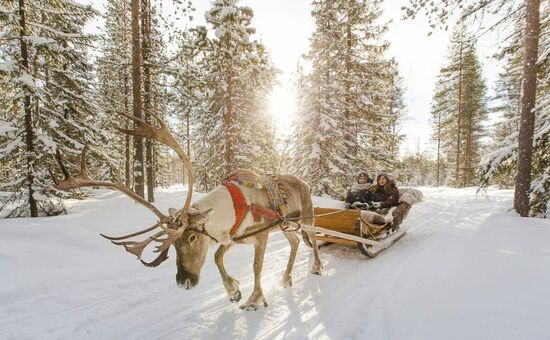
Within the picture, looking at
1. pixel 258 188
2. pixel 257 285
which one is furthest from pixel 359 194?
pixel 257 285

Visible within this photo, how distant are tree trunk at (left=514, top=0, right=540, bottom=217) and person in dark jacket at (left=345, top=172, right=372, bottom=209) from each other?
453 centimetres

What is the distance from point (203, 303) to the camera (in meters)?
4.30

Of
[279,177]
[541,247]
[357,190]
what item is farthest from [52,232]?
[541,247]

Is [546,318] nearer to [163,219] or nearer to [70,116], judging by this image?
[163,219]

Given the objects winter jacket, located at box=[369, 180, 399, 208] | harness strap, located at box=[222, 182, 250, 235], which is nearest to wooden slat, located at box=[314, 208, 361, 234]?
winter jacket, located at box=[369, 180, 399, 208]

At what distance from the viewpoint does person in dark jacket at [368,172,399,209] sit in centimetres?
747

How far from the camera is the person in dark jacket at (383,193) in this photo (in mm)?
7469

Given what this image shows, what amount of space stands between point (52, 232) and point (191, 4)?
8.35 m

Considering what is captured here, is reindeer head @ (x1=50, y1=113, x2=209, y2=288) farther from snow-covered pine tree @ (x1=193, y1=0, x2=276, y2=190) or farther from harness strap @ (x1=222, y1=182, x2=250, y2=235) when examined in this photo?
snow-covered pine tree @ (x1=193, y1=0, x2=276, y2=190)

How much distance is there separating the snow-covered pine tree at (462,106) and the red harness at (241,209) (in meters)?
32.4

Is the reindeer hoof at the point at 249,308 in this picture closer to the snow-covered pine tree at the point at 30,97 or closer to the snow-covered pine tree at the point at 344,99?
the snow-covered pine tree at the point at 30,97

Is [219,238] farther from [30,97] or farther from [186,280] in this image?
[30,97]

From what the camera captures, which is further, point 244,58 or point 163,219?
point 244,58

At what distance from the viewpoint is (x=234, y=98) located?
15.2m
